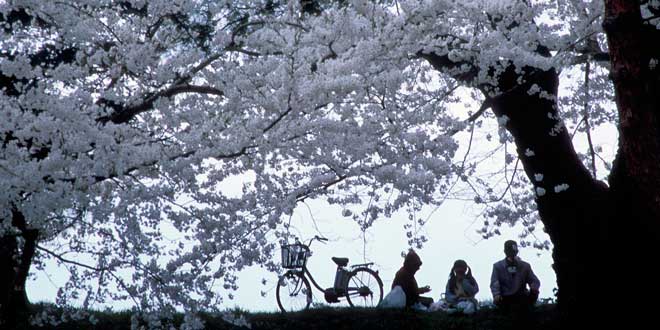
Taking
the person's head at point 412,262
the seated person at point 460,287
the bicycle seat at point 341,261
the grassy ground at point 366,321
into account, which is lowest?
the grassy ground at point 366,321

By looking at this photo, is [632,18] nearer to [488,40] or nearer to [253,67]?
[488,40]

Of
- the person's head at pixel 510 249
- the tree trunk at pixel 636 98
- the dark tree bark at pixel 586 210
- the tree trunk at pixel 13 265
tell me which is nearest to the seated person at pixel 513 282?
the person's head at pixel 510 249

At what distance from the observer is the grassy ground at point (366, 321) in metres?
9.82

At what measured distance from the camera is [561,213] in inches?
320

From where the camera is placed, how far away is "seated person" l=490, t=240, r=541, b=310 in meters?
10.4

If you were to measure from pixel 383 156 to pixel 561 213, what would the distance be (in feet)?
7.53

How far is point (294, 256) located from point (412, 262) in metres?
2.03

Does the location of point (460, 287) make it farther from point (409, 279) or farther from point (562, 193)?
point (562, 193)

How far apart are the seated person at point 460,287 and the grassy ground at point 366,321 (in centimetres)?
27

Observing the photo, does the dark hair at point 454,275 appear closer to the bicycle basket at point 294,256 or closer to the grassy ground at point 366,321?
the grassy ground at point 366,321

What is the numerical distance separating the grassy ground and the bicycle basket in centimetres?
120

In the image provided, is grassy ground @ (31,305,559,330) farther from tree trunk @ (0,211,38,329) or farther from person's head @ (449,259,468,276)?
tree trunk @ (0,211,38,329)

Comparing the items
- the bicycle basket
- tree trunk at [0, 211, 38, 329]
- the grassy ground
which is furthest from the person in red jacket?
tree trunk at [0, 211, 38, 329]

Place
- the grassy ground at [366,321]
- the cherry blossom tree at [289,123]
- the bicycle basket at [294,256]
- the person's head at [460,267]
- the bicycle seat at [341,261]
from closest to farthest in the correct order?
the cherry blossom tree at [289,123] → the grassy ground at [366,321] → the person's head at [460,267] → the bicycle basket at [294,256] → the bicycle seat at [341,261]
